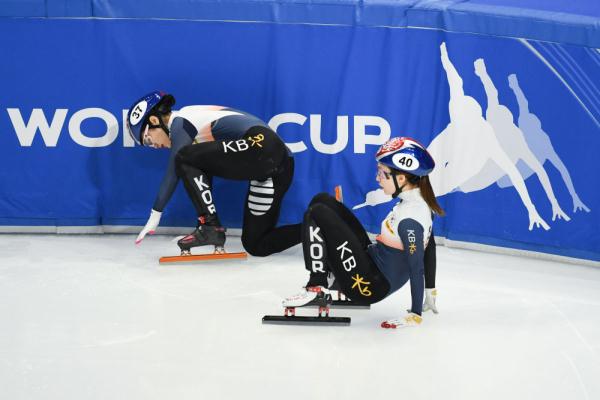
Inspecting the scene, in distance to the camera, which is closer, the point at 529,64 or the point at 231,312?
the point at 231,312

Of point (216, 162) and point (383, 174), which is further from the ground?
point (383, 174)

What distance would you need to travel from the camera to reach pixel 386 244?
4883 mm

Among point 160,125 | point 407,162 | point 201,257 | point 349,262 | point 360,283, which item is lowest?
point 201,257

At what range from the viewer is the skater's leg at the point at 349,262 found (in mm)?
4871

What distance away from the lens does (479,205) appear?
6.55 m

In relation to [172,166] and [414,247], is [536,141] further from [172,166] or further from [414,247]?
[172,166]

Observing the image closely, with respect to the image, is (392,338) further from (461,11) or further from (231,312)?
(461,11)

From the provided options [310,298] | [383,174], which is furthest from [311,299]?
[383,174]

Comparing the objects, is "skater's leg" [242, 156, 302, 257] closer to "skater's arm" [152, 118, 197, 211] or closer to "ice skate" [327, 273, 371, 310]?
"skater's arm" [152, 118, 197, 211]

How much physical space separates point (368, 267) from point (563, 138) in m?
2.06

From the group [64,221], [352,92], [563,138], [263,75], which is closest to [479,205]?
[563,138]

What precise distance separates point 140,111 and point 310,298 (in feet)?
6.64

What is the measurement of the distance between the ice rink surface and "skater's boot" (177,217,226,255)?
18cm

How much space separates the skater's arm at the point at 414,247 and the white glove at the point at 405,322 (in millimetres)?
170
